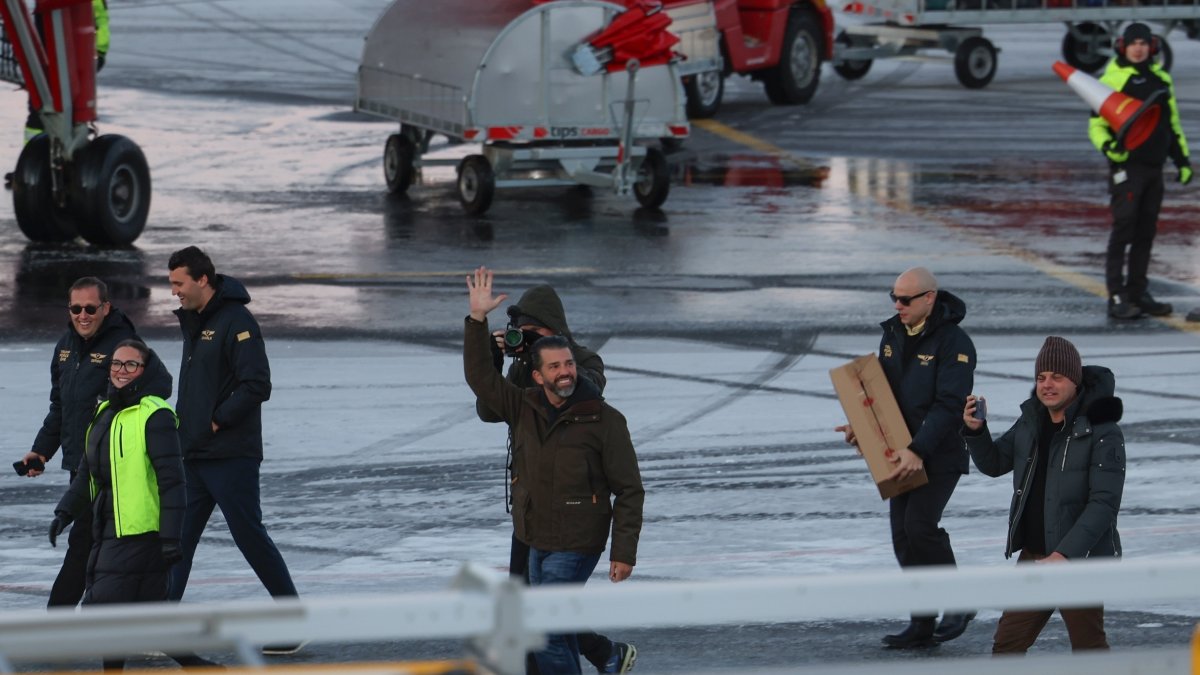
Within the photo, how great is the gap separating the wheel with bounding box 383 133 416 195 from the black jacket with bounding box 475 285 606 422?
1293 centimetres

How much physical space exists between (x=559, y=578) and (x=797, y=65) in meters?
21.7

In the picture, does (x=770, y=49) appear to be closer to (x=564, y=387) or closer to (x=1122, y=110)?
(x=1122, y=110)

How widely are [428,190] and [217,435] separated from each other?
13464 mm

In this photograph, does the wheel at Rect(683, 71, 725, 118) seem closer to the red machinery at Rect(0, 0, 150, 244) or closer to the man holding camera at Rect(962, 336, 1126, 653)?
the red machinery at Rect(0, 0, 150, 244)

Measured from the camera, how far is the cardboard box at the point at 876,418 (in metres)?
7.87

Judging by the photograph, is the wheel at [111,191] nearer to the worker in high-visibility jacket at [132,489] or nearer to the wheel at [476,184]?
the wheel at [476,184]

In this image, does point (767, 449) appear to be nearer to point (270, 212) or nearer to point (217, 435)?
point (217, 435)

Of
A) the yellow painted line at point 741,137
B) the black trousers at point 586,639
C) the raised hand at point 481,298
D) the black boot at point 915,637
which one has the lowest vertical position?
the yellow painted line at point 741,137

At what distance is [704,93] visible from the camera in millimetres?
26578

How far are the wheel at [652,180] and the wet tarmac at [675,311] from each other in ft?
1.18

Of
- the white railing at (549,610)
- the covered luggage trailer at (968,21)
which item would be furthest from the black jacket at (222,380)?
the covered luggage trailer at (968,21)

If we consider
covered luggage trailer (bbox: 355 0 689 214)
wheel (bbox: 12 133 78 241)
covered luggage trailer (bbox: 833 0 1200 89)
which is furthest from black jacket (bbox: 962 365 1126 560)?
covered luggage trailer (bbox: 833 0 1200 89)

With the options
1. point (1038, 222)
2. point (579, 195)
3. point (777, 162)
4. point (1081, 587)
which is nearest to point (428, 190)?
point (579, 195)

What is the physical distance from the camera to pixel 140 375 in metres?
7.30
